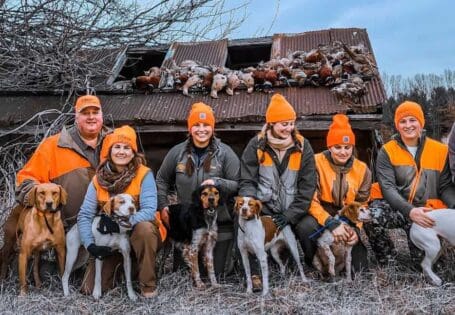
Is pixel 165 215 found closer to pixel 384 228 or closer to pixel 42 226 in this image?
pixel 42 226

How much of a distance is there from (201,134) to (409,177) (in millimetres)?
2102

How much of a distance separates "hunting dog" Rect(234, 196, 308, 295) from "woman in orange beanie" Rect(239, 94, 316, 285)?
22cm

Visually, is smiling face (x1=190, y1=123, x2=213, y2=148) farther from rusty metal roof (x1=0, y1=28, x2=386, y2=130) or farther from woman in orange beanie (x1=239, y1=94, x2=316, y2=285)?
rusty metal roof (x1=0, y1=28, x2=386, y2=130)

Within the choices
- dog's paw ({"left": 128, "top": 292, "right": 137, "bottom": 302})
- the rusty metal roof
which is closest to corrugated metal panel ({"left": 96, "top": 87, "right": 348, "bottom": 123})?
the rusty metal roof

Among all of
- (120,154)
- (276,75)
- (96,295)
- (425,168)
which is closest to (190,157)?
(120,154)

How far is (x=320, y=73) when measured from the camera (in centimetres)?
731

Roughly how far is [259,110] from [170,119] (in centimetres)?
127

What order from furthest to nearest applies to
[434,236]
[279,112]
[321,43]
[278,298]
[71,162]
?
1. [321,43]
2. [71,162]
3. [279,112]
4. [434,236]
5. [278,298]

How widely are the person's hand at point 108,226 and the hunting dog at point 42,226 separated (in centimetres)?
46

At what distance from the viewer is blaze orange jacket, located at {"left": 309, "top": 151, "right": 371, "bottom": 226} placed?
4836mm

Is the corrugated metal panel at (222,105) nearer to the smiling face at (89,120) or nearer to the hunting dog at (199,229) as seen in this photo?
the smiling face at (89,120)

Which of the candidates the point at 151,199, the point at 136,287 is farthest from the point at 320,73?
the point at 136,287

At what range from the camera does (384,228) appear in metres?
4.89

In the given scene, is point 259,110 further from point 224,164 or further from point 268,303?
point 268,303
